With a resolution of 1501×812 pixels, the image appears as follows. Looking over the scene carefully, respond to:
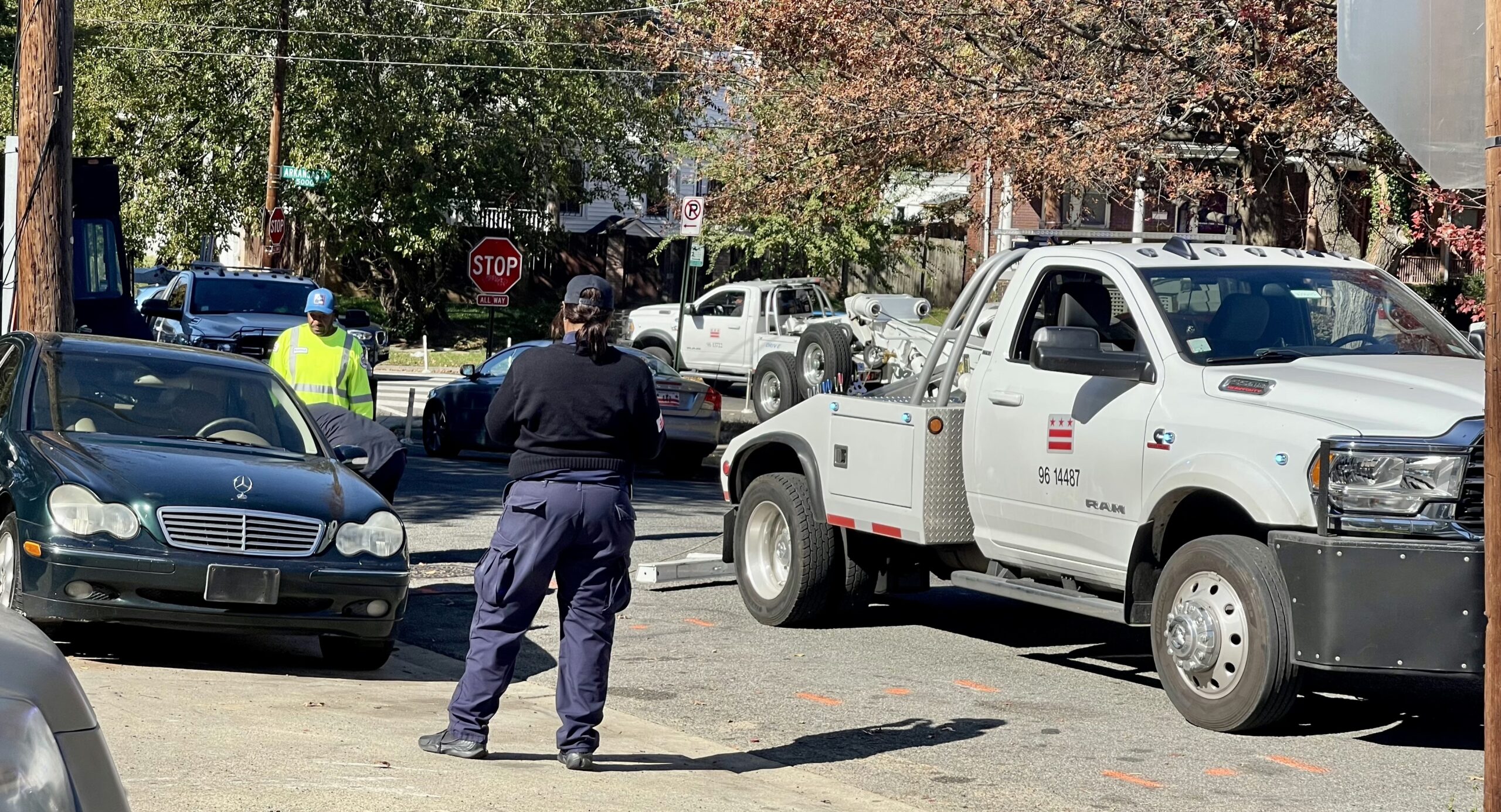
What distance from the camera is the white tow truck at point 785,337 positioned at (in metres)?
20.4

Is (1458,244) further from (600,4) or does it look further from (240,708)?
(600,4)

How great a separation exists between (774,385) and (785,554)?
45.0 feet

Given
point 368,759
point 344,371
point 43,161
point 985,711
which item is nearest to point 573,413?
point 368,759

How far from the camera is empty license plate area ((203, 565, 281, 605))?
7.68 meters

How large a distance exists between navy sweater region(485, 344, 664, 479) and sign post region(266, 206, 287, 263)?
2808 cm

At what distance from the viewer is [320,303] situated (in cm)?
1102

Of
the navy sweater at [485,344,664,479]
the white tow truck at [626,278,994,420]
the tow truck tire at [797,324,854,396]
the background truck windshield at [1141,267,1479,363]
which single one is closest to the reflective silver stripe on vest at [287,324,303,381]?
the navy sweater at [485,344,664,479]

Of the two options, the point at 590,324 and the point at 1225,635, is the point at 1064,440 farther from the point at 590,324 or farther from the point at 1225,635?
the point at 590,324

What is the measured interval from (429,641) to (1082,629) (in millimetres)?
3600

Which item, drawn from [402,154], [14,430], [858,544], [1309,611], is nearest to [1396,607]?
[1309,611]

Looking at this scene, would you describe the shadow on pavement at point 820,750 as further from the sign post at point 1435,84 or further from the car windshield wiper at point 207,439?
the car windshield wiper at point 207,439

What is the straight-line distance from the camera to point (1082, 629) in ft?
32.8

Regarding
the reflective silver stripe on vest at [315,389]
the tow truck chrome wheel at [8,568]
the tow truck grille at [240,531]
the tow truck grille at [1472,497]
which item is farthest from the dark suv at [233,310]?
the tow truck grille at [1472,497]

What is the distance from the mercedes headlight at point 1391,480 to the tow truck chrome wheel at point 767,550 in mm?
3659
